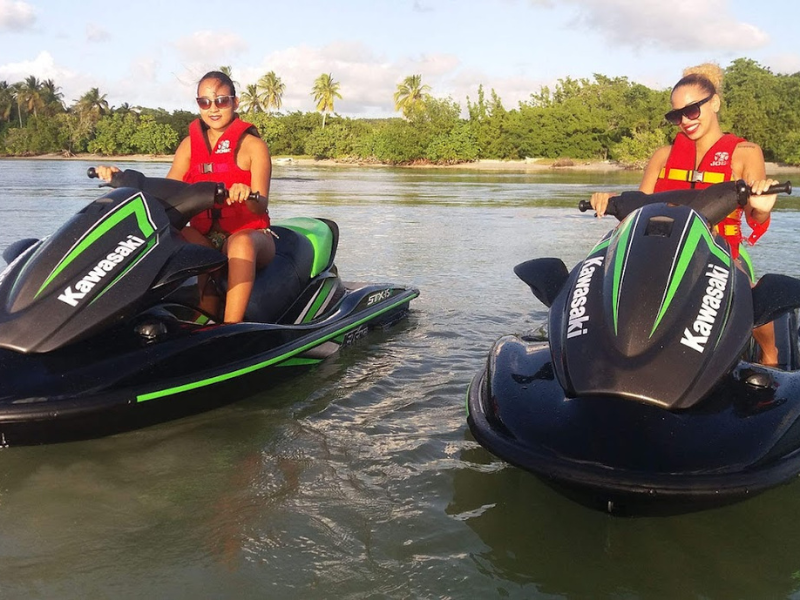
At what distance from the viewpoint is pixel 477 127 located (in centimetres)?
5841

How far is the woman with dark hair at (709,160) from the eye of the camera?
11.1 ft

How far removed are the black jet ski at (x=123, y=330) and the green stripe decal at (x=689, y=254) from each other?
1881 millimetres

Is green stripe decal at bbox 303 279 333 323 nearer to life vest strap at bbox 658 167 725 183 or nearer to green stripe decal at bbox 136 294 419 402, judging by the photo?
green stripe decal at bbox 136 294 419 402

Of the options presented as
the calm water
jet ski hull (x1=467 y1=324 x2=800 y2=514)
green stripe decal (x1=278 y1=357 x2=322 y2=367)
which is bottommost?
the calm water

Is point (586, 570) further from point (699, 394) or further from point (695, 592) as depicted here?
point (699, 394)

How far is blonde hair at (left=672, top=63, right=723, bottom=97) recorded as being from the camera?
11.4 feet

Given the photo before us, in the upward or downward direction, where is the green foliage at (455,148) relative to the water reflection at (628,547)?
upward

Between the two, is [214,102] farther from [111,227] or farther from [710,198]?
[710,198]

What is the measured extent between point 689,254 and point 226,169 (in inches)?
99.2

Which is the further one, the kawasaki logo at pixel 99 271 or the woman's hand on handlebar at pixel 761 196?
the woman's hand on handlebar at pixel 761 196

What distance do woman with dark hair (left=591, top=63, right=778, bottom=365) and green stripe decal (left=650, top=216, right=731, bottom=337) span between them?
0.61m

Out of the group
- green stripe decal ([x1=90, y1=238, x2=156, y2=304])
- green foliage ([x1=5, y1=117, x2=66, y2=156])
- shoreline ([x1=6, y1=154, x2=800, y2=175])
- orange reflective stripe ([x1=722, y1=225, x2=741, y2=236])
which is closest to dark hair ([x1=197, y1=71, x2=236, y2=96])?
green stripe decal ([x1=90, y1=238, x2=156, y2=304])

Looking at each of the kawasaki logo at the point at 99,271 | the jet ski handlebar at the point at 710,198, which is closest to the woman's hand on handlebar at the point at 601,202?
the jet ski handlebar at the point at 710,198

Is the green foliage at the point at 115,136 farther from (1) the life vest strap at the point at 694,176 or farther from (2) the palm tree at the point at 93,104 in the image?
(1) the life vest strap at the point at 694,176
